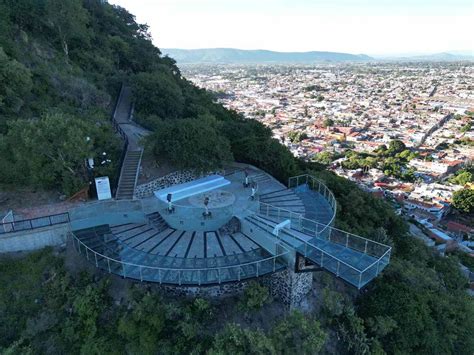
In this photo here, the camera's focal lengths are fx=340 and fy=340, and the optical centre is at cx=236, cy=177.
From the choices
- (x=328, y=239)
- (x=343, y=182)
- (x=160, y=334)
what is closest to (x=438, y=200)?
(x=343, y=182)

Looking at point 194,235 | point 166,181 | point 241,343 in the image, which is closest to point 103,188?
point 166,181

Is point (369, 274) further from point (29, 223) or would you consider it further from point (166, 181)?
point (29, 223)

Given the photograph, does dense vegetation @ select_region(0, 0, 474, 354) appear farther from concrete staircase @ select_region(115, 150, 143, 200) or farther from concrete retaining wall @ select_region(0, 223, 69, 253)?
concrete staircase @ select_region(115, 150, 143, 200)

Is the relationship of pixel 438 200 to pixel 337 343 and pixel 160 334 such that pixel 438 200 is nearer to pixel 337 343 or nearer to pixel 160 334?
pixel 337 343

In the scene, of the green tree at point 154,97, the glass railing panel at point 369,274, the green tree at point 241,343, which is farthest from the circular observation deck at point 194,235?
the green tree at point 154,97

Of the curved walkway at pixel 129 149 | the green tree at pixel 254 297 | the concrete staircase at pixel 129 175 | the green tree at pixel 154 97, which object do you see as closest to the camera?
the green tree at pixel 254 297

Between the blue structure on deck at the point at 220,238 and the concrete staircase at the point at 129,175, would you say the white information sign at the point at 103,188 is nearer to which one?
the concrete staircase at the point at 129,175
